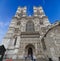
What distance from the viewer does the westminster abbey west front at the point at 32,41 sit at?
38.5 feet

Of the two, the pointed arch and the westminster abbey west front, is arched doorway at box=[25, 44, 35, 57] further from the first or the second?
the pointed arch

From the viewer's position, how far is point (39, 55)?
45.7 ft

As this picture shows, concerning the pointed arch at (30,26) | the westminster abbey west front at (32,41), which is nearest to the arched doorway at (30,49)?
the westminster abbey west front at (32,41)

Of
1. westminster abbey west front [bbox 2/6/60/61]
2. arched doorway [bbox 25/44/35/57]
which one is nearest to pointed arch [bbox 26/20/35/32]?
westminster abbey west front [bbox 2/6/60/61]

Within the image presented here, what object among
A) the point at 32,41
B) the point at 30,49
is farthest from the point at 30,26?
the point at 30,49

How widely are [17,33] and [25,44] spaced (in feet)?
12.2

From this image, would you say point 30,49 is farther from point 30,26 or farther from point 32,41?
point 30,26

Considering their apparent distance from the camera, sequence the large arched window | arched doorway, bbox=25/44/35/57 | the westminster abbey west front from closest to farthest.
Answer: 1. the westminster abbey west front
2. arched doorway, bbox=25/44/35/57
3. the large arched window

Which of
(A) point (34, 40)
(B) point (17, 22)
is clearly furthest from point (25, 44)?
(B) point (17, 22)

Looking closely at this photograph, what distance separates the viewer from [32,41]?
16.4m

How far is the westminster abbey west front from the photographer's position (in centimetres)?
1174

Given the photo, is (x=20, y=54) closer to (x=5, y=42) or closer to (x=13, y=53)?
(x=13, y=53)

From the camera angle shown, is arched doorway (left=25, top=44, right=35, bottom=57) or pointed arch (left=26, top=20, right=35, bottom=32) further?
pointed arch (left=26, top=20, right=35, bottom=32)

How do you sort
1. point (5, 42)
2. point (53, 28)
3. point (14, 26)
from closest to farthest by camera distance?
point (53, 28)
point (5, 42)
point (14, 26)
